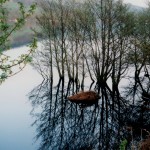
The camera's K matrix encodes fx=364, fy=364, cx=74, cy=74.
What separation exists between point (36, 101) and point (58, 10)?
1754cm

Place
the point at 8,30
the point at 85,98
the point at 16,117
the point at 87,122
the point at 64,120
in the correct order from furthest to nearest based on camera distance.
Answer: the point at 85,98
the point at 16,117
the point at 64,120
the point at 87,122
the point at 8,30

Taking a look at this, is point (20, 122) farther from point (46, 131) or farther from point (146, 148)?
point (146, 148)

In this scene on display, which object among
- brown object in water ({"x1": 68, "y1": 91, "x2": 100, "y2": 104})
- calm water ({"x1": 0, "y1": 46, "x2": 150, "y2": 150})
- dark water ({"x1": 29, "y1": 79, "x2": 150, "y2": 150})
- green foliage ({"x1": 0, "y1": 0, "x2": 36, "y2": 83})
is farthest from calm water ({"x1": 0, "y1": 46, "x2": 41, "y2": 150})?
green foliage ({"x1": 0, "y1": 0, "x2": 36, "y2": 83})

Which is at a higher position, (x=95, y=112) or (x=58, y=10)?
(x=58, y=10)

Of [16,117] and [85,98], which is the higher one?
[85,98]

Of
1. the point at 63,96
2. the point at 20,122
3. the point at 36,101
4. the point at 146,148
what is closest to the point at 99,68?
the point at 63,96

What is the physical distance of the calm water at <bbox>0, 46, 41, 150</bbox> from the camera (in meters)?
32.5

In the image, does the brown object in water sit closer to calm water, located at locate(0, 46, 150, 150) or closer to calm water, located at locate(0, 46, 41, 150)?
calm water, located at locate(0, 46, 150, 150)

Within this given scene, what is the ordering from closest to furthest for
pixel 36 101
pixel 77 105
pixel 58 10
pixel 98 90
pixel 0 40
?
pixel 0 40, pixel 77 105, pixel 36 101, pixel 98 90, pixel 58 10

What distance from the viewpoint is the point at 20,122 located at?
39094 mm

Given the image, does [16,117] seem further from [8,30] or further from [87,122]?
[8,30]

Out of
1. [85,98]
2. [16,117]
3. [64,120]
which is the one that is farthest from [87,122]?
[16,117]

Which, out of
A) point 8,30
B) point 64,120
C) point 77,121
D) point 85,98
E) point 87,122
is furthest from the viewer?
point 85,98

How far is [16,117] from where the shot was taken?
136 feet
